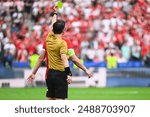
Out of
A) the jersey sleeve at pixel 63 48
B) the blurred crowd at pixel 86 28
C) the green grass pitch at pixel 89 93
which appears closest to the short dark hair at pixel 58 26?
the jersey sleeve at pixel 63 48

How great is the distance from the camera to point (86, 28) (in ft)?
89.5

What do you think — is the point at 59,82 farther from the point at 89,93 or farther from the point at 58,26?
the point at 89,93

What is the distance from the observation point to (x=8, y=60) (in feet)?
85.6

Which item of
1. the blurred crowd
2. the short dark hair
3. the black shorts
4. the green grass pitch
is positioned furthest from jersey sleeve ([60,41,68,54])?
the blurred crowd

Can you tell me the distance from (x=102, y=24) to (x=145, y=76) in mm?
3316

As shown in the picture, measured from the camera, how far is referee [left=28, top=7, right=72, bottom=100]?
33.5 ft

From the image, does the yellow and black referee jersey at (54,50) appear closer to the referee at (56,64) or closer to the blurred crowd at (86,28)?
the referee at (56,64)

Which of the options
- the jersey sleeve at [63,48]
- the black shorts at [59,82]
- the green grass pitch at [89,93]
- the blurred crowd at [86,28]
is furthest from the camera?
the blurred crowd at [86,28]

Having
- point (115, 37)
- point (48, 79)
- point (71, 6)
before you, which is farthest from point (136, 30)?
point (48, 79)

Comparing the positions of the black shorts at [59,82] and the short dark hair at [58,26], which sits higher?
the short dark hair at [58,26]

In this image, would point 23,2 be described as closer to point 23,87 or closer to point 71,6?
point 71,6

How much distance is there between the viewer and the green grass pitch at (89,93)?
796 inches

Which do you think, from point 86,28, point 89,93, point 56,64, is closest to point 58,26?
point 56,64

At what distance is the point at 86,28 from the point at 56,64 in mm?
16896
